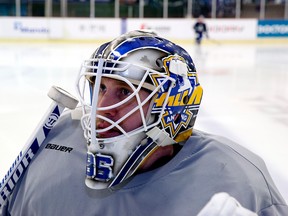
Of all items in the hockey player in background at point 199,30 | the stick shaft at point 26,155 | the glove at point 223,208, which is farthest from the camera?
the hockey player in background at point 199,30

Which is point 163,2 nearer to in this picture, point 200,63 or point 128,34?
point 200,63

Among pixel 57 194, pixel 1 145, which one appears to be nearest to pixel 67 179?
pixel 57 194

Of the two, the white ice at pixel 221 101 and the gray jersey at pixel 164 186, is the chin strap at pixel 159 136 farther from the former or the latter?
the white ice at pixel 221 101

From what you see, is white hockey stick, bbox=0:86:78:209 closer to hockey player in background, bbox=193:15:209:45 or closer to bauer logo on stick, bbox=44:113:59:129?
bauer logo on stick, bbox=44:113:59:129

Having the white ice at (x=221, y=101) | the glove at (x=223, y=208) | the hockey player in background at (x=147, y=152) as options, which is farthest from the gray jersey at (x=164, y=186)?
the white ice at (x=221, y=101)

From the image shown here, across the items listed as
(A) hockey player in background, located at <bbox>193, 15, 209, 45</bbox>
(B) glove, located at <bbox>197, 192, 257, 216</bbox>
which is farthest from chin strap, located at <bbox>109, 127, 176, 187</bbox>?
(A) hockey player in background, located at <bbox>193, 15, 209, 45</bbox>

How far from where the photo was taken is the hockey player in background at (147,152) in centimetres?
93

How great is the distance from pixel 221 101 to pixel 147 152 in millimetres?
3549

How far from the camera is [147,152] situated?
100 cm

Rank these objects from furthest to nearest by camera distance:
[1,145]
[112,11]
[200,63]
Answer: [112,11], [200,63], [1,145]

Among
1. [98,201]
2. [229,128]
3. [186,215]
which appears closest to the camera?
[186,215]

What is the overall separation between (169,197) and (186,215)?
0.06m

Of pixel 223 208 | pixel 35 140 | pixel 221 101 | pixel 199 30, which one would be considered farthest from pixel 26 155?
pixel 199 30

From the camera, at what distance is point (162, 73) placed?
958 millimetres
